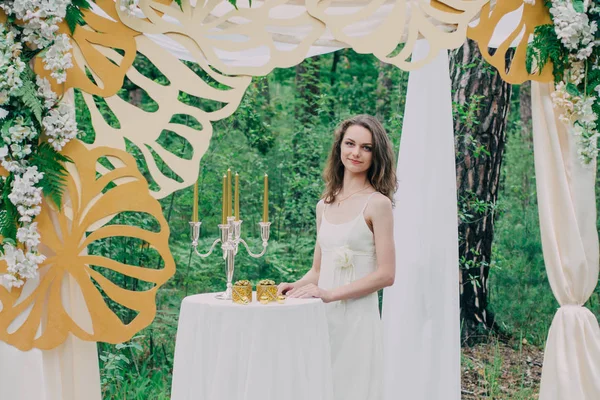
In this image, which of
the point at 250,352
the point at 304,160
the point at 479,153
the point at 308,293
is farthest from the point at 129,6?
the point at 304,160

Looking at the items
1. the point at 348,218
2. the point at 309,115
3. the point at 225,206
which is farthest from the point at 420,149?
the point at 309,115

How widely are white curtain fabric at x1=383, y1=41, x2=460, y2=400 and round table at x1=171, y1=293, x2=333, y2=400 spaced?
1.32m

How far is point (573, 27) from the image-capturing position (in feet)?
11.3

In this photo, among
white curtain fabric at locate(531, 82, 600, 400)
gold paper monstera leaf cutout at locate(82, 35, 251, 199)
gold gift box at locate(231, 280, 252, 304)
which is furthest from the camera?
white curtain fabric at locate(531, 82, 600, 400)

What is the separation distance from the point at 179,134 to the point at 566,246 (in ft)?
6.46

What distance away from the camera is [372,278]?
3186 millimetres

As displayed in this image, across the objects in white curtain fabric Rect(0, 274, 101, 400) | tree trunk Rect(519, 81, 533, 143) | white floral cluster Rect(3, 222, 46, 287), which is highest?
tree trunk Rect(519, 81, 533, 143)

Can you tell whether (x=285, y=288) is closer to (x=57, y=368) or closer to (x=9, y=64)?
(x=57, y=368)

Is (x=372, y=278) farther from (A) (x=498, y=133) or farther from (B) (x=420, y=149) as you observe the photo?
(A) (x=498, y=133)

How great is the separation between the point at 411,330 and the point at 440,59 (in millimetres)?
1530

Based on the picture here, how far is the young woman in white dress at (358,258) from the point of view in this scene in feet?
10.4

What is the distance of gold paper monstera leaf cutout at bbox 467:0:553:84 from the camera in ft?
11.2

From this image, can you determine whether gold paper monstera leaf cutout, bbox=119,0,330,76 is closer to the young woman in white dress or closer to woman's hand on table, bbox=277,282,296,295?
the young woman in white dress

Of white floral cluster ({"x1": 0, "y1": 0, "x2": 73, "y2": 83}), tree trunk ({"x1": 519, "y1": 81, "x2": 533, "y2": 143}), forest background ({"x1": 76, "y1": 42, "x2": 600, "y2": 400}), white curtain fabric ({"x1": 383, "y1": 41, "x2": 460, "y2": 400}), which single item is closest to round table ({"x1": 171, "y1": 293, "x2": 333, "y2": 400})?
white floral cluster ({"x1": 0, "y1": 0, "x2": 73, "y2": 83})
